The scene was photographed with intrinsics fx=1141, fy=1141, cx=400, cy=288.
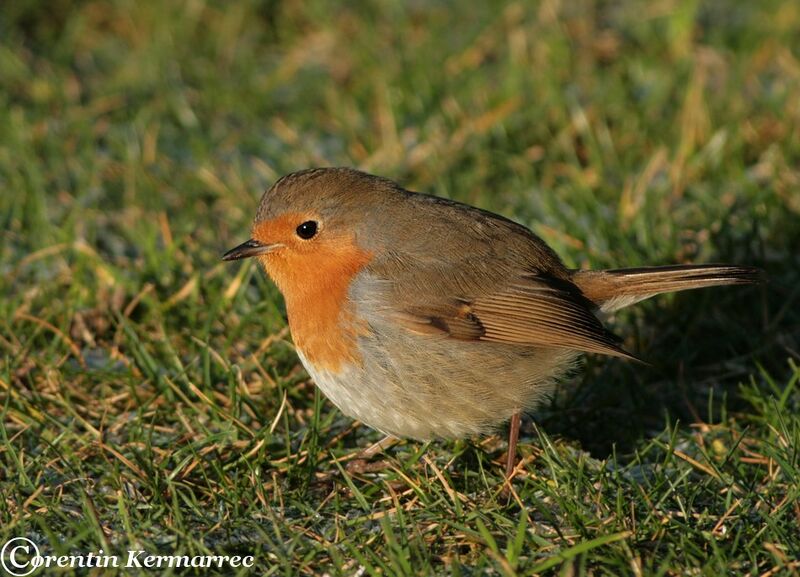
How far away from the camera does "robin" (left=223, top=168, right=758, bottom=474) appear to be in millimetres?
3889

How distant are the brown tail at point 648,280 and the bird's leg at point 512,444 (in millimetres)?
571

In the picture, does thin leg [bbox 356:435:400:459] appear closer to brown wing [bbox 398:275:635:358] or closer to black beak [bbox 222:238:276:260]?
brown wing [bbox 398:275:635:358]

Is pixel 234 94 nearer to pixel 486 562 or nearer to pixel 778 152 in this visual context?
pixel 778 152

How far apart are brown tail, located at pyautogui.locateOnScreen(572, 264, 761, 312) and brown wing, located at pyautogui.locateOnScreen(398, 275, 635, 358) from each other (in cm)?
17

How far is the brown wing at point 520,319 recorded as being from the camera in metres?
3.94

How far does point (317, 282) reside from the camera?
4.07 m

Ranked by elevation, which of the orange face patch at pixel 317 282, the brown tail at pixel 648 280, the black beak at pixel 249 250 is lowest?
the brown tail at pixel 648 280

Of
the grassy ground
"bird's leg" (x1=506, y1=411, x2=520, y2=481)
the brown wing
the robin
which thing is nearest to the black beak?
the robin

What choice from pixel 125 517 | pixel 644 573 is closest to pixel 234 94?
pixel 125 517

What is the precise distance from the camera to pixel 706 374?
468 centimetres

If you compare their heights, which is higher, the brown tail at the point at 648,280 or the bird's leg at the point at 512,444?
the brown tail at the point at 648,280

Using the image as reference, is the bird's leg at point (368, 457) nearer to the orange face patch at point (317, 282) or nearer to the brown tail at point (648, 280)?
the orange face patch at point (317, 282)

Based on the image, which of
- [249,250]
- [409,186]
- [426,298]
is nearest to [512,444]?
[426,298]

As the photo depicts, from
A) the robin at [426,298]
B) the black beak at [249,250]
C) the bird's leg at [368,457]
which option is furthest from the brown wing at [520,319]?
the black beak at [249,250]
